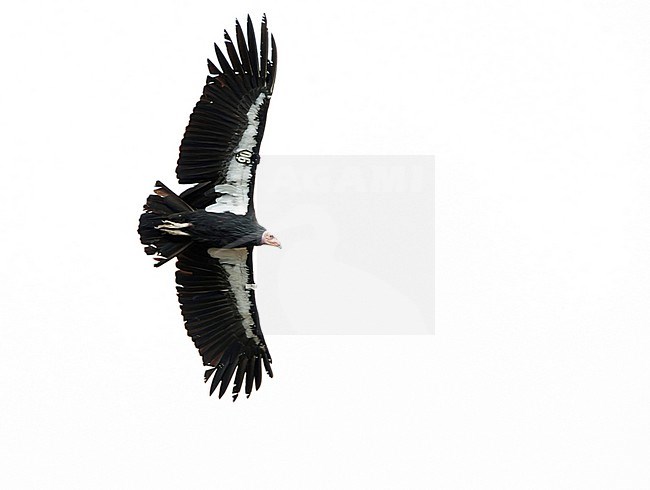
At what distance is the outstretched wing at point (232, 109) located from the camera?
18.3m

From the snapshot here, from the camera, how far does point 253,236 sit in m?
18.8

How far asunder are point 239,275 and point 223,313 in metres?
0.59

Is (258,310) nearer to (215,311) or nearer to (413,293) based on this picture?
(215,311)

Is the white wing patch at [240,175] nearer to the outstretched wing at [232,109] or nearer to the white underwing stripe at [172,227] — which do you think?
the outstretched wing at [232,109]

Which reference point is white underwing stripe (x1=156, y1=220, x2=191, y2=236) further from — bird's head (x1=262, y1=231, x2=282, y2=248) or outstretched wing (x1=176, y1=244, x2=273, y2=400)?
bird's head (x1=262, y1=231, x2=282, y2=248)

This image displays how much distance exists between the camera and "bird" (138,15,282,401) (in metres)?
18.3

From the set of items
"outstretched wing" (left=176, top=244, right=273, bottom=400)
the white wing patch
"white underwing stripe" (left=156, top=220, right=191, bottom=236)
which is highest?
the white wing patch

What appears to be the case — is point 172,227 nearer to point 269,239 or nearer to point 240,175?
point 240,175

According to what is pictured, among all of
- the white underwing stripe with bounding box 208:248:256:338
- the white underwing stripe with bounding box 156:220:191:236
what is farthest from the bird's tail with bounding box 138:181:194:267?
the white underwing stripe with bounding box 208:248:256:338

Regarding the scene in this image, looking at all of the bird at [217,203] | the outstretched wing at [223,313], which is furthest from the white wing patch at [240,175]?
the outstretched wing at [223,313]

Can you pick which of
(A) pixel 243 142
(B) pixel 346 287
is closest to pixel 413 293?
(B) pixel 346 287

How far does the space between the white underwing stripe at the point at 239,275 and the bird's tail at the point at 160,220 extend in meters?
0.82

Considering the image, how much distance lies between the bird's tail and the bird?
0.01 metres

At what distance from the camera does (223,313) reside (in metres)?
19.4
